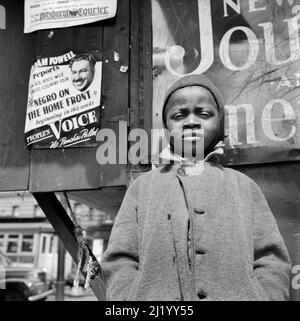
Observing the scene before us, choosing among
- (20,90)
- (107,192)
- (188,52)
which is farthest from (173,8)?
(107,192)

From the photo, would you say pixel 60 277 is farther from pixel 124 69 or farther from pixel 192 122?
pixel 192 122

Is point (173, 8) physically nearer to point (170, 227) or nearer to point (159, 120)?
point (159, 120)

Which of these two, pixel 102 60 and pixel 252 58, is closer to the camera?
pixel 252 58

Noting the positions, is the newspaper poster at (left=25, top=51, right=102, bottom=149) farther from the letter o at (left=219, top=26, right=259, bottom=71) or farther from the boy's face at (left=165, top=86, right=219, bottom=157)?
the boy's face at (left=165, top=86, right=219, bottom=157)

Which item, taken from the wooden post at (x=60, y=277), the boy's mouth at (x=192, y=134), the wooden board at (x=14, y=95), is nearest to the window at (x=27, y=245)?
the wooden post at (x=60, y=277)

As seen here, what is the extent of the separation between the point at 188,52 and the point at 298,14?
775mm

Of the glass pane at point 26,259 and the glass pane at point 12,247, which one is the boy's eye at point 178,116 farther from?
the glass pane at point 12,247

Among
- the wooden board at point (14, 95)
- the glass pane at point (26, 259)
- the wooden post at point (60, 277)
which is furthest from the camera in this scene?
the glass pane at point (26, 259)

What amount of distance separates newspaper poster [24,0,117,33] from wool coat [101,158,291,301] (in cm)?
179

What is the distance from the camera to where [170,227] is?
1.76 metres

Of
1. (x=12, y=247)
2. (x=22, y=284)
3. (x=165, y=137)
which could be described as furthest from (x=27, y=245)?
(x=165, y=137)

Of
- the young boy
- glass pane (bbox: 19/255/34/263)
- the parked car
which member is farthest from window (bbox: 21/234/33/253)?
the young boy

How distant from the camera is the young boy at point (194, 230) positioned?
162 centimetres
